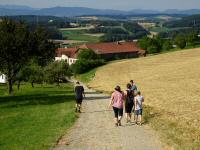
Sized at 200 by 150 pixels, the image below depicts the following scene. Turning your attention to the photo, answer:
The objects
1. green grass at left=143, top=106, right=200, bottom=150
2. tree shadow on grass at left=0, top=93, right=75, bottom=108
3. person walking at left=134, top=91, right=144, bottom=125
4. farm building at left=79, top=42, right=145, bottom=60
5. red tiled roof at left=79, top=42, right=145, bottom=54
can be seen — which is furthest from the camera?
red tiled roof at left=79, top=42, right=145, bottom=54

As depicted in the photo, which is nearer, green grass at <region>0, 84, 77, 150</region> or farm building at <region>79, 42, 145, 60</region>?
green grass at <region>0, 84, 77, 150</region>

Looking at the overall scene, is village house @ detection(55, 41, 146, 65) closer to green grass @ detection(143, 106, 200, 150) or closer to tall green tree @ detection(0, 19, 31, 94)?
tall green tree @ detection(0, 19, 31, 94)

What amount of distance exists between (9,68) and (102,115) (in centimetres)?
2177

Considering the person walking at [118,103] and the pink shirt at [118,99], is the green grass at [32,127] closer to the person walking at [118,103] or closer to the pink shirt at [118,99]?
the person walking at [118,103]

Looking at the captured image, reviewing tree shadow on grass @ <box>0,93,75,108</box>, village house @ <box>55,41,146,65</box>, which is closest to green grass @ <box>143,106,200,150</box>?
tree shadow on grass @ <box>0,93,75,108</box>

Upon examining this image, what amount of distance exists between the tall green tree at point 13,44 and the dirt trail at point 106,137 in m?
20.7

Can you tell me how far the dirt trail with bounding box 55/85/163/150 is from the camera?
16.2 metres

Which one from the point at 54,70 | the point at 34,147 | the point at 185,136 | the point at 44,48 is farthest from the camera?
the point at 54,70

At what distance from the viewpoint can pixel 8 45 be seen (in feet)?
139

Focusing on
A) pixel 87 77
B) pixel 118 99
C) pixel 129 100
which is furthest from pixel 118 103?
pixel 87 77

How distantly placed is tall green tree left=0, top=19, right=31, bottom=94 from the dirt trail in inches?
817

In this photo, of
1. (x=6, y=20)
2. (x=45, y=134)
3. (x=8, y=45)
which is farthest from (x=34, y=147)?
(x=6, y=20)

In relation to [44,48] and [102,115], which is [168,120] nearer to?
[102,115]

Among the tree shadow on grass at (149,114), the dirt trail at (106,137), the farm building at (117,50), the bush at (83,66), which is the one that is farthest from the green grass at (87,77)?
the dirt trail at (106,137)
